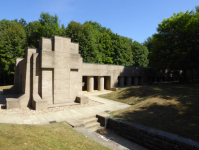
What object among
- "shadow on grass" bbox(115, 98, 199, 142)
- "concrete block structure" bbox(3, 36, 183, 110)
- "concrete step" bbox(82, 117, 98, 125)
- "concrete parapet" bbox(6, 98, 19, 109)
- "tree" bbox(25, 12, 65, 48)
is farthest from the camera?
"tree" bbox(25, 12, 65, 48)

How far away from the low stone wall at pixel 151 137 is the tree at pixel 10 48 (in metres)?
27.3

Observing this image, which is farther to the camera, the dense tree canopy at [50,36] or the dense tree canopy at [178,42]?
the dense tree canopy at [50,36]

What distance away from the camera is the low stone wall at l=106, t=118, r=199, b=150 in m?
6.25

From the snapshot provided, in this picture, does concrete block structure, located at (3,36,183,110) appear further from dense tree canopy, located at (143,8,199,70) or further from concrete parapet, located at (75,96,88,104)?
dense tree canopy, located at (143,8,199,70)

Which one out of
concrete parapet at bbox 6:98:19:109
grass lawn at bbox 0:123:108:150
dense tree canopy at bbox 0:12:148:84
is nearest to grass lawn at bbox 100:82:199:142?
grass lawn at bbox 0:123:108:150

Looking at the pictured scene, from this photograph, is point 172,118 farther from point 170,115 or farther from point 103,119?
point 103,119

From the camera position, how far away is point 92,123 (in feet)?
31.9

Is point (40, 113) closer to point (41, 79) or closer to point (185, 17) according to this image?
point (41, 79)

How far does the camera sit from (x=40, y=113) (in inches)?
427

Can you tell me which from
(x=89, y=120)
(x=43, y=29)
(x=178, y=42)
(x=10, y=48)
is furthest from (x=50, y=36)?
(x=89, y=120)

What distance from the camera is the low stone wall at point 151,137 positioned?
20.5 ft

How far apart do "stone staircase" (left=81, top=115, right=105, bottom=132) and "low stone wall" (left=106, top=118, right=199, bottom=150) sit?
101 centimetres

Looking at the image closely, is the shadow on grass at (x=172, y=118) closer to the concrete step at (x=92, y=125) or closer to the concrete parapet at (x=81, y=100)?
the concrete step at (x=92, y=125)

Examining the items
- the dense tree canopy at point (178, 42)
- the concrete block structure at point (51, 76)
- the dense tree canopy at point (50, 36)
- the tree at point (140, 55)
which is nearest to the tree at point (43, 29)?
the dense tree canopy at point (50, 36)
